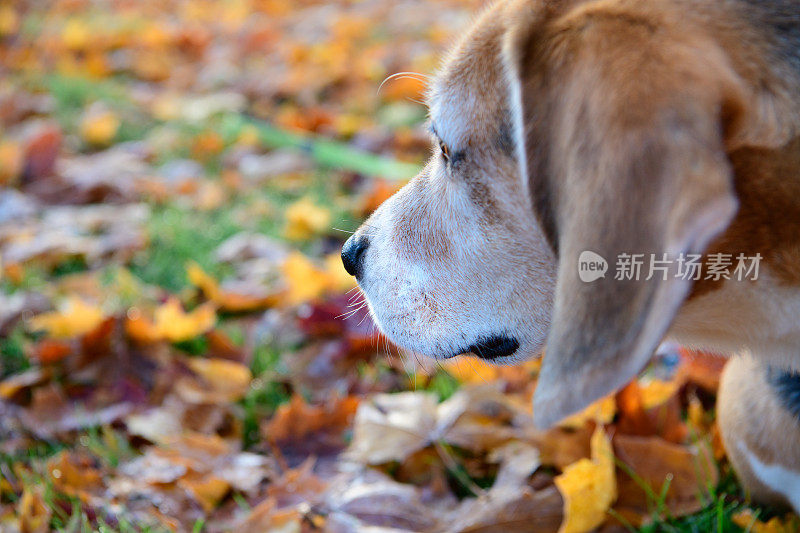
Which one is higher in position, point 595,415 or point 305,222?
point 595,415

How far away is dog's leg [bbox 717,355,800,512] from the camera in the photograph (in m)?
1.79

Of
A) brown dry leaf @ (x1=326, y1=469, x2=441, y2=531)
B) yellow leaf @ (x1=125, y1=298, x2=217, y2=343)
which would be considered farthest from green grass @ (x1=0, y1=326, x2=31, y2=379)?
brown dry leaf @ (x1=326, y1=469, x2=441, y2=531)

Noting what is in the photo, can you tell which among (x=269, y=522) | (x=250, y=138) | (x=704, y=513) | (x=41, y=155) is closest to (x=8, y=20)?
(x=41, y=155)

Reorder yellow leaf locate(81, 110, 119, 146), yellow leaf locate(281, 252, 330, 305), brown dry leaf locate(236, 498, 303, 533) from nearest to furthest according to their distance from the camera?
1. brown dry leaf locate(236, 498, 303, 533)
2. yellow leaf locate(281, 252, 330, 305)
3. yellow leaf locate(81, 110, 119, 146)

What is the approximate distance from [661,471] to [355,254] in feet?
3.07

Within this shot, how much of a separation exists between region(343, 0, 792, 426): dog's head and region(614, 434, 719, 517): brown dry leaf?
50 cm

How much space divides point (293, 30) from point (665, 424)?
6.76 meters

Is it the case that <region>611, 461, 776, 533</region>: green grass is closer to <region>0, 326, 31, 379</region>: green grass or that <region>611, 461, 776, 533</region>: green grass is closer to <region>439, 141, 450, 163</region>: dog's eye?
<region>439, 141, 450, 163</region>: dog's eye

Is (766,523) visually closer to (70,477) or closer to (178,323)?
(70,477)

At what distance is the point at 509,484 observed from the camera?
2.06 m

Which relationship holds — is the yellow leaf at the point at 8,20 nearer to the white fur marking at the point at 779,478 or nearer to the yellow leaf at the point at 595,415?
the yellow leaf at the point at 595,415

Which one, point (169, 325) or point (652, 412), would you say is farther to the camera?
point (169, 325)

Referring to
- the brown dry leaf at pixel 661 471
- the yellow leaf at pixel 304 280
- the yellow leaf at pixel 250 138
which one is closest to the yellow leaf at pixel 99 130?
the yellow leaf at pixel 250 138

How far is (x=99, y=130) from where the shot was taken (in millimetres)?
5098
